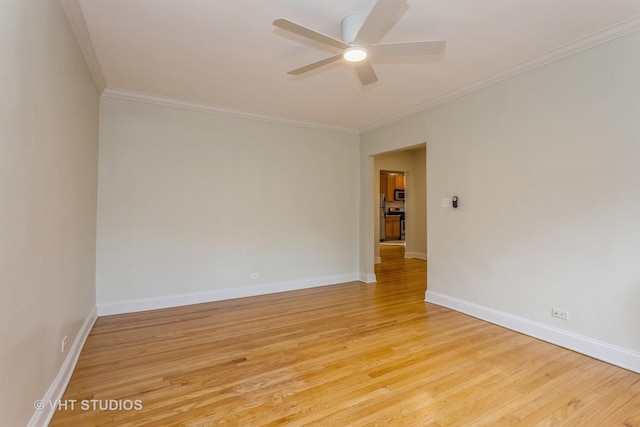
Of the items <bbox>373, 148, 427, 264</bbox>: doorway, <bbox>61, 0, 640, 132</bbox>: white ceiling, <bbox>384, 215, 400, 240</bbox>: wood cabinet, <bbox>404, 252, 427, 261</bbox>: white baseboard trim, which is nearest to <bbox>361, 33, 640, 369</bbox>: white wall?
<bbox>61, 0, 640, 132</bbox>: white ceiling

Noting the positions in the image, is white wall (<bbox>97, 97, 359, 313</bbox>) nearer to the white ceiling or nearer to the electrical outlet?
the white ceiling

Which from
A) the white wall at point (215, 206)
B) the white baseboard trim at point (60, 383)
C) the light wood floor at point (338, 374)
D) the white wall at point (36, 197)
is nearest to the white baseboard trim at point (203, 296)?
the white wall at point (215, 206)

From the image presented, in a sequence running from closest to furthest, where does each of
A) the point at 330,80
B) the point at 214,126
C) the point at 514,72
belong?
1. the point at 514,72
2. the point at 330,80
3. the point at 214,126

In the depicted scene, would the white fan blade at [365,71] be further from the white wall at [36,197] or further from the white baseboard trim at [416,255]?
the white baseboard trim at [416,255]

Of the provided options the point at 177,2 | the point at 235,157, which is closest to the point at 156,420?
the point at 177,2

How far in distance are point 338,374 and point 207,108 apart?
3.48m

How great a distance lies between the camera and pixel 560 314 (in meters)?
2.61

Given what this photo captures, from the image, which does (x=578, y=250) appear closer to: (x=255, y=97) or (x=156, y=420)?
(x=156, y=420)

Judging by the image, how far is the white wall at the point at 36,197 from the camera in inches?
48.8

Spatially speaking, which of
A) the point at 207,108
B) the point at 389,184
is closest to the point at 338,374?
the point at 207,108

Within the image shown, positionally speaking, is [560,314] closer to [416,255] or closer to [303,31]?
[303,31]

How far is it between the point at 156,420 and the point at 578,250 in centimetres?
333

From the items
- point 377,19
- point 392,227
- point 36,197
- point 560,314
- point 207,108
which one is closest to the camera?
point 36,197

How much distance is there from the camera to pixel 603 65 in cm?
236
